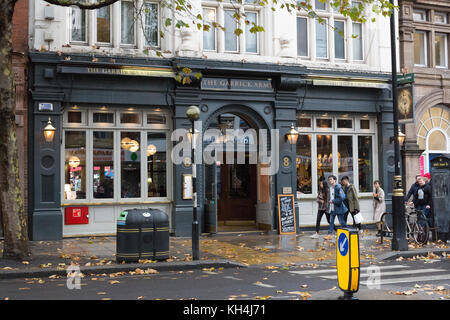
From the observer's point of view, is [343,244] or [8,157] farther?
[8,157]

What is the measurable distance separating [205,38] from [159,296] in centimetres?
1195

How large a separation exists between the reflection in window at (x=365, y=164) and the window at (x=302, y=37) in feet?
12.4

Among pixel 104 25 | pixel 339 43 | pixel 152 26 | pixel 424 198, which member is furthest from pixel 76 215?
pixel 339 43

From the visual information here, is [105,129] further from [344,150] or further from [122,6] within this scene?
[344,150]

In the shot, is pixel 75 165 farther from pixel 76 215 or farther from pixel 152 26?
pixel 152 26

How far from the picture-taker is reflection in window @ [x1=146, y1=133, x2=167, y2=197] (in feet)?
60.4

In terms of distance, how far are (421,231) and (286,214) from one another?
4.79 m

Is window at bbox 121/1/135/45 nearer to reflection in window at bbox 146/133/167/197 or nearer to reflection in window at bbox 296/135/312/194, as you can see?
reflection in window at bbox 146/133/167/197

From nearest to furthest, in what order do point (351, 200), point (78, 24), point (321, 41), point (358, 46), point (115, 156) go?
1. point (351, 200)
2. point (78, 24)
3. point (115, 156)
4. point (321, 41)
5. point (358, 46)

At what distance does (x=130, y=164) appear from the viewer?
18.2 metres

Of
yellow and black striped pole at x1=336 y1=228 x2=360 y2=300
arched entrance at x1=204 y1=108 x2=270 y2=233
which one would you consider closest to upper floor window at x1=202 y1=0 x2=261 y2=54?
arched entrance at x1=204 y1=108 x2=270 y2=233

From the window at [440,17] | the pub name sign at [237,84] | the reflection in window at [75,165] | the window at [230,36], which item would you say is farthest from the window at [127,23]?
the window at [440,17]

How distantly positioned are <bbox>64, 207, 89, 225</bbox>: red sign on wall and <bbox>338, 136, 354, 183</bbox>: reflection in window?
907cm

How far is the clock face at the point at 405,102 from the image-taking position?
64.6 ft
